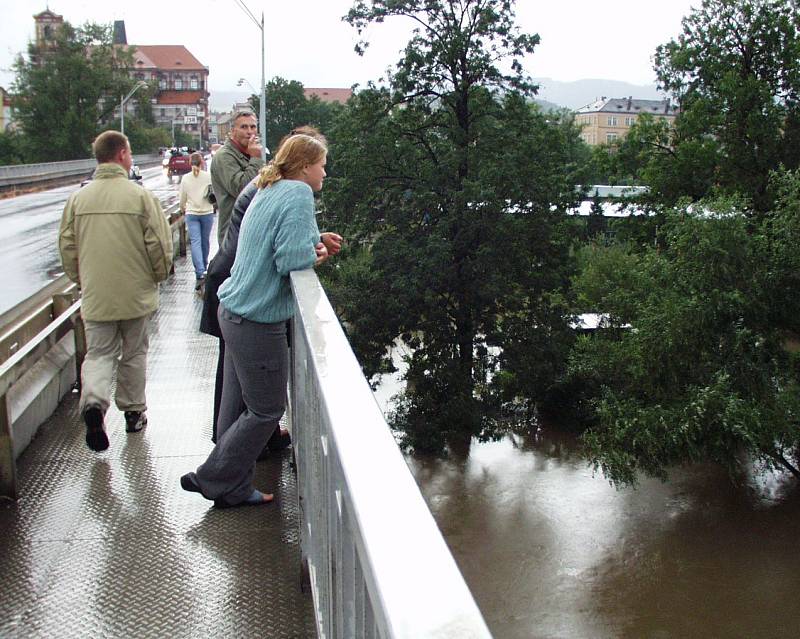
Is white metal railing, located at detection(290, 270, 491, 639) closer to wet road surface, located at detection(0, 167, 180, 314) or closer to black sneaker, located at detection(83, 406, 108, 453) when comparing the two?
black sneaker, located at detection(83, 406, 108, 453)

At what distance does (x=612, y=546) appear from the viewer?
2536 cm

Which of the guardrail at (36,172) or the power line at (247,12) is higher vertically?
the power line at (247,12)

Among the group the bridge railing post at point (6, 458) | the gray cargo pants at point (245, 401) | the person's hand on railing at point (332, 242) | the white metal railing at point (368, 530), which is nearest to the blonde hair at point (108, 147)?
the bridge railing post at point (6, 458)

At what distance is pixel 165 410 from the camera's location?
5.69 meters

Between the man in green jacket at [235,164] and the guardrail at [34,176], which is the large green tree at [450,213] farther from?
the man in green jacket at [235,164]

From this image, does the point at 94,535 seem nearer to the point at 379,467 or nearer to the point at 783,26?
the point at 379,467

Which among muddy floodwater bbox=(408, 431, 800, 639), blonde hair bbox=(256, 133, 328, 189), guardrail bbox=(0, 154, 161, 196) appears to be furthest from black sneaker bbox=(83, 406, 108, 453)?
guardrail bbox=(0, 154, 161, 196)

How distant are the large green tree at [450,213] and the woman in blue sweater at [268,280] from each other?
990 inches

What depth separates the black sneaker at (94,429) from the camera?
4688mm

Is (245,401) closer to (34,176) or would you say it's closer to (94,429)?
(94,429)

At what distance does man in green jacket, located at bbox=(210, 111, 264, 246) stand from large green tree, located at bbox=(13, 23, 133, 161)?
325 feet

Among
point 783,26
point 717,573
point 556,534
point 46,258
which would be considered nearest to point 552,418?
point 556,534

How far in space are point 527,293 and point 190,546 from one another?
27801mm

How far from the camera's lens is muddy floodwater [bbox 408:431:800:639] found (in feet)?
71.5
